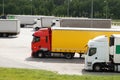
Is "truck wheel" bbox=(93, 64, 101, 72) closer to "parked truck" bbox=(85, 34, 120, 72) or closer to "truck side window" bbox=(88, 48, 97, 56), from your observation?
"parked truck" bbox=(85, 34, 120, 72)

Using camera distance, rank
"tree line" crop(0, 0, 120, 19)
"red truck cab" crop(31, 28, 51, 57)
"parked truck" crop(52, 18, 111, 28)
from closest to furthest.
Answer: "red truck cab" crop(31, 28, 51, 57), "parked truck" crop(52, 18, 111, 28), "tree line" crop(0, 0, 120, 19)

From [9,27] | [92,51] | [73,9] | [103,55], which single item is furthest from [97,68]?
[73,9]

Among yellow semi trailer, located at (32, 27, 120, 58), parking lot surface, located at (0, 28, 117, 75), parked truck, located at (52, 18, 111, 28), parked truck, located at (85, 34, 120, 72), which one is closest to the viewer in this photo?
parked truck, located at (85, 34, 120, 72)

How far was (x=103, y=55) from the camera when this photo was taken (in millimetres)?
28203

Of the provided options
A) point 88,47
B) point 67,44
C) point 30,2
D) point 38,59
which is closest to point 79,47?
point 67,44

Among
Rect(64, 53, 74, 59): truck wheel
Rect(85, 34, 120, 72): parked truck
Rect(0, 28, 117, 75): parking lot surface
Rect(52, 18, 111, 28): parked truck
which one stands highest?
Rect(52, 18, 111, 28): parked truck

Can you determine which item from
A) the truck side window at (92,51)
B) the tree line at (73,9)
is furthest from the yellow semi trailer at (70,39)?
the tree line at (73,9)

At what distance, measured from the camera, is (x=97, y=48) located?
2839 centimetres

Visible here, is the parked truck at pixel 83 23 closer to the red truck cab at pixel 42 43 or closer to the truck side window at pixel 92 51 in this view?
the red truck cab at pixel 42 43

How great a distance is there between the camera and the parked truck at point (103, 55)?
28047 mm

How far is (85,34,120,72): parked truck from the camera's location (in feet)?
92.0

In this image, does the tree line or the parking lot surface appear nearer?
the parking lot surface

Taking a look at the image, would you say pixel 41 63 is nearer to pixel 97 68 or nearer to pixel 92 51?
pixel 92 51

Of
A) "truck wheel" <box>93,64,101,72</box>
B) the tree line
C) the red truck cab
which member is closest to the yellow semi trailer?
the red truck cab
